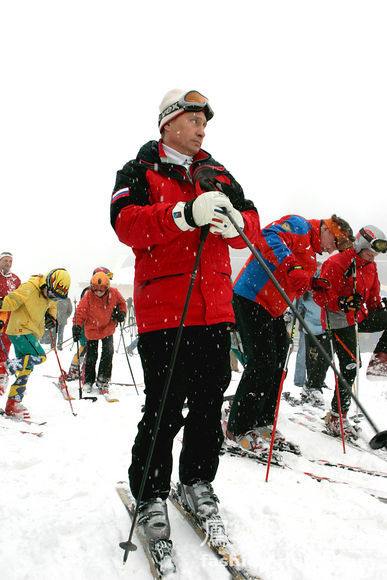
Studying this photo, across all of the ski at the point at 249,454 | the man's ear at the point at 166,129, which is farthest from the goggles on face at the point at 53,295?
the man's ear at the point at 166,129

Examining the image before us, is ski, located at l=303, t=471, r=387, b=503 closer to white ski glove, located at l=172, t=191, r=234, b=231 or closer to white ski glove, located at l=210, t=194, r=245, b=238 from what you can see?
white ski glove, located at l=210, t=194, r=245, b=238

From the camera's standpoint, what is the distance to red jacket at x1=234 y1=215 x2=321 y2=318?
3.67 m

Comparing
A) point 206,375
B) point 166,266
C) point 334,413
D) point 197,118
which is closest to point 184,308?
point 166,266

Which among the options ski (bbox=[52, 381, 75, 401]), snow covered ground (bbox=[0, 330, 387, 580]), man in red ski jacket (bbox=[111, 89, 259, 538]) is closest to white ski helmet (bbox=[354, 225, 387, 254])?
snow covered ground (bbox=[0, 330, 387, 580])

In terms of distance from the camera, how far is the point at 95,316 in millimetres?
7609

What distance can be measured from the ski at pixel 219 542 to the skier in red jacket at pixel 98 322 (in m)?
5.55

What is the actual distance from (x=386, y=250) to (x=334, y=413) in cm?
200

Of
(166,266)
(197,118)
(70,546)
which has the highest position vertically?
(197,118)

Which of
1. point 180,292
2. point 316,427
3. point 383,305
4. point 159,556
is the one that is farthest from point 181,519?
point 383,305

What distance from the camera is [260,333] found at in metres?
3.65

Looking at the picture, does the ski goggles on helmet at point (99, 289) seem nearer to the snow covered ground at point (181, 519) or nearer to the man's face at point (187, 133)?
the snow covered ground at point (181, 519)

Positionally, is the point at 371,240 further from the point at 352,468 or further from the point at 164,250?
the point at 164,250

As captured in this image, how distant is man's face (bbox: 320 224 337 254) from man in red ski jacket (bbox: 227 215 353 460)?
24cm

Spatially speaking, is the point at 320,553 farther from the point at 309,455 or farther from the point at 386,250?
the point at 386,250
